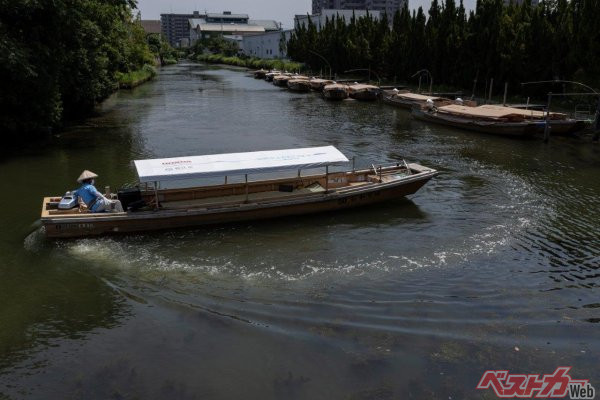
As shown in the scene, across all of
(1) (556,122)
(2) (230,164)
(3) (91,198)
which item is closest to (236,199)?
(2) (230,164)

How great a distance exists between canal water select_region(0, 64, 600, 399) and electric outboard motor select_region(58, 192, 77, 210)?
131 cm

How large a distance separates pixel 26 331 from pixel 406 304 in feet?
31.7

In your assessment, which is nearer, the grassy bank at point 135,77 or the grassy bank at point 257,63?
the grassy bank at point 135,77

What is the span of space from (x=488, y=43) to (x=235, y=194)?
44957 millimetres

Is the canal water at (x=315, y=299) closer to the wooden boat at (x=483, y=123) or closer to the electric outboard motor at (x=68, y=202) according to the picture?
the electric outboard motor at (x=68, y=202)

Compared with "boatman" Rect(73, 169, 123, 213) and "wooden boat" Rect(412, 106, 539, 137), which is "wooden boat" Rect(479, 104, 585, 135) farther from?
"boatman" Rect(73, 169, 123, 213)

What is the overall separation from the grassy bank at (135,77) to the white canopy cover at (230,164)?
5201 cm

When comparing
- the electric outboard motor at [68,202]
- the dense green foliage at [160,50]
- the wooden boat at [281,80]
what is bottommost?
the electric outboard motor at [68,202]

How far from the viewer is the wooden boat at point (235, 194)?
17.6 meters

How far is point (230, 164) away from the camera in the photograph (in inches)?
747

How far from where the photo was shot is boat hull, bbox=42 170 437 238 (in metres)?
17.3

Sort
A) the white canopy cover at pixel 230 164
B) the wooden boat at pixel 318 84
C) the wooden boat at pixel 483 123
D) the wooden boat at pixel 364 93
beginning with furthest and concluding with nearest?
1. the wooden boat at pixel 318 84
2. the wooden boat at pixel 364 93
3. the wooden boat at pixel 483 123
4. the white canopy cover at pixel 230 164

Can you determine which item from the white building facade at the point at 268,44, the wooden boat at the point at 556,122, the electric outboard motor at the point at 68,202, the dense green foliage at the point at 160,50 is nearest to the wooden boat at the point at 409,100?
the wooden boat at the point at 556,122

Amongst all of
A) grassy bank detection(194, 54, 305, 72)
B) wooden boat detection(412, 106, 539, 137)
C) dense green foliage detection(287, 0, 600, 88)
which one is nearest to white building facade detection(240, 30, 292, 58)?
grassy bank detection(194, 54, 305, 72)
